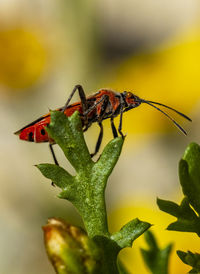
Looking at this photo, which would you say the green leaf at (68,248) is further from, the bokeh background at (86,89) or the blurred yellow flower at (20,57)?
the blurred yellow flower at (20,57)

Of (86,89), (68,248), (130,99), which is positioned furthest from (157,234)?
(68,248)

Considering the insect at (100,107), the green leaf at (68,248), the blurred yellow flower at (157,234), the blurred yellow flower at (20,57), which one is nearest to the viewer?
the green leaf at (68,248)

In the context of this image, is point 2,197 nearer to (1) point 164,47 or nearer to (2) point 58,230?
(1) point 164,47

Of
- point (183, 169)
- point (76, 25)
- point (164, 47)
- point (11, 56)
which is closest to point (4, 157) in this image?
point (11, 56)

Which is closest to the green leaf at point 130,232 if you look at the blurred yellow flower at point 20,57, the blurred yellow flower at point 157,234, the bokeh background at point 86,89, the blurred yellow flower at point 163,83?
the blurred yellow flower at point 157,234

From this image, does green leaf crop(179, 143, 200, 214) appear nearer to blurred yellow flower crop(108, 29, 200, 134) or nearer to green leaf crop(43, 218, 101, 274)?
green leaf crop(43, 218, 101, 274)

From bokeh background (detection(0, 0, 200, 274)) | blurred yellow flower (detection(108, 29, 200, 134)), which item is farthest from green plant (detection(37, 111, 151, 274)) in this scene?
blurred yellow flower (detection(108, 29, 200, 134))
